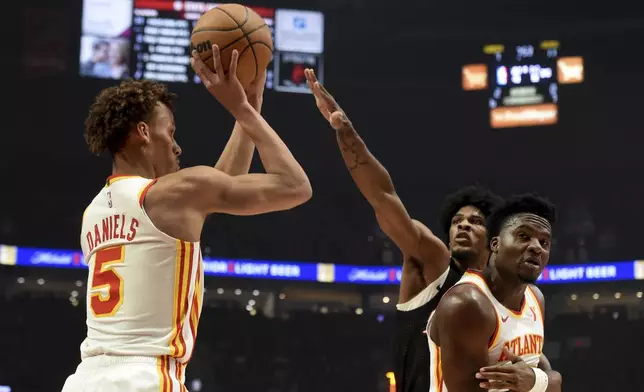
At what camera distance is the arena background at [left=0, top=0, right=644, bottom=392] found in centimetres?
1944

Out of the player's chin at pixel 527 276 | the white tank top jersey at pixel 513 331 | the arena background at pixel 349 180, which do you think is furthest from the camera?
the arena background at pixel 349 180

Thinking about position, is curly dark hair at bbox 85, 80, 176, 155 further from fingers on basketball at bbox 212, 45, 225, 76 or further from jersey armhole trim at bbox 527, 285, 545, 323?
jersey armhole trim at bbox 527, 285, 545, 323

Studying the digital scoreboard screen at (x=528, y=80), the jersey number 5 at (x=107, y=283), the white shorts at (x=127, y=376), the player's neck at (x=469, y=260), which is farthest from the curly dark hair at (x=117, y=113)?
the digital scoreboard screen at (x=528, y=80)

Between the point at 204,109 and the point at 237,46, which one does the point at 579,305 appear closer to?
the point at 204,109

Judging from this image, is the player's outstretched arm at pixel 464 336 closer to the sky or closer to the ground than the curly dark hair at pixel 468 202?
closer to the ground

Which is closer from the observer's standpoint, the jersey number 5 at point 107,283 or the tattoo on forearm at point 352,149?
the jersey number 5 at point 107,283

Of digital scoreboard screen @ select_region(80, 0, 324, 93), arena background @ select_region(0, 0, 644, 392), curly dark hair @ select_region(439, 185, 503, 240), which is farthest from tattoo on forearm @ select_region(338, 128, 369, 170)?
arena background @ select_region(0, 0, 644, 392)

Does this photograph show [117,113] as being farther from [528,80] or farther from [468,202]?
[528,80]

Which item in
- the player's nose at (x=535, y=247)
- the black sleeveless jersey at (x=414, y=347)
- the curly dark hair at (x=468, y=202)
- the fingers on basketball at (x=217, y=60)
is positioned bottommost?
the black sleeveless jersey at (x=414, y=347)

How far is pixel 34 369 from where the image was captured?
58.2 ft

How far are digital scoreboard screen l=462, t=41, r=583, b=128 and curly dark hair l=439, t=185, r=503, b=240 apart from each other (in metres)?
13.5

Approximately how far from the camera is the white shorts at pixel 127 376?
8.68ft

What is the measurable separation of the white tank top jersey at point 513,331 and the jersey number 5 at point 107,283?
62.5 inches

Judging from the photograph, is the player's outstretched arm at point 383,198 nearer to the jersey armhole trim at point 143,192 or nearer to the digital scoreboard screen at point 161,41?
the jersey armhole trim at point 143,192
